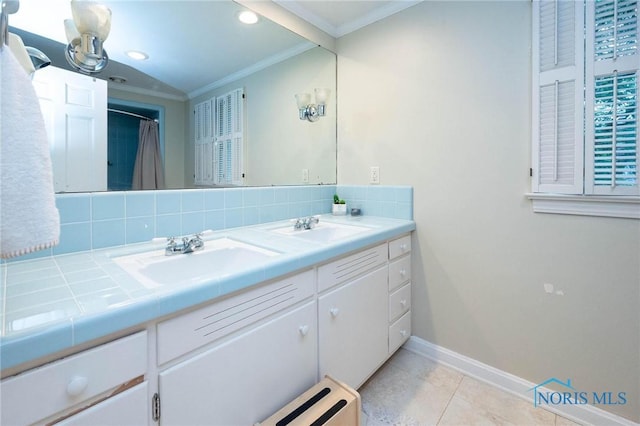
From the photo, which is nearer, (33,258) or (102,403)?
(102,403)

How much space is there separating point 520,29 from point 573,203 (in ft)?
2.93

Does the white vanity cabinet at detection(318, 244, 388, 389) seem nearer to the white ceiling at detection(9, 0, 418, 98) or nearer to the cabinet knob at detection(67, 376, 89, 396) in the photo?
the cabinet knob at detection(67, 376, 89, 396)

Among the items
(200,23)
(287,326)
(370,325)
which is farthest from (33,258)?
(370,325)

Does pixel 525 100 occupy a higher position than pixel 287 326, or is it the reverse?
pixel 525 100

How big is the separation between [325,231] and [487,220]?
91cm

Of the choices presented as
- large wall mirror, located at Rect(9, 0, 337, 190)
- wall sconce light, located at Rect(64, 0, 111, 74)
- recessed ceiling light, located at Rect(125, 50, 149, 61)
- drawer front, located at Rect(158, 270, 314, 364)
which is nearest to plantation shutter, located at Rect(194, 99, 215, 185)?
large wall mirror, located at Rect(9, 0, 337, 190)

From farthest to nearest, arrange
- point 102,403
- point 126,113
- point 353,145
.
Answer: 1. point 353,145
2. point 126,113
3. point 102,403

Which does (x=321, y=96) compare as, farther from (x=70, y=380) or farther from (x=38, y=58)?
(x=70, y=380)

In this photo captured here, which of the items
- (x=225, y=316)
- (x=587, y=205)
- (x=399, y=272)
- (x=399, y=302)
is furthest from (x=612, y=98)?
(x=225, y=316)

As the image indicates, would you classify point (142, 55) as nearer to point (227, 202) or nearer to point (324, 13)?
point (227, 202)

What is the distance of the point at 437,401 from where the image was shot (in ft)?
5.00

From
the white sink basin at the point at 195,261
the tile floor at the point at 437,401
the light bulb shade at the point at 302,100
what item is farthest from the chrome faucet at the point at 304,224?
the tile floor at the point at 437,401

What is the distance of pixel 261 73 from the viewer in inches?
71.8

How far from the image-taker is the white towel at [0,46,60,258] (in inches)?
21.3
